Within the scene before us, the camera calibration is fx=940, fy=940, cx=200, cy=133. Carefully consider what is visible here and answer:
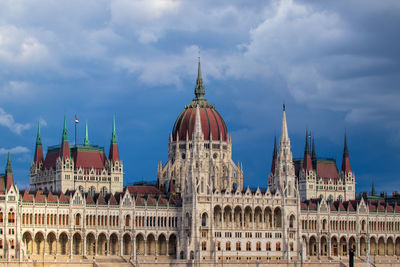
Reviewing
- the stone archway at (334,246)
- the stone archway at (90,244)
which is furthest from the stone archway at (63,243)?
the stone archway at (334,246)

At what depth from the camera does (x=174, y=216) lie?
175 m

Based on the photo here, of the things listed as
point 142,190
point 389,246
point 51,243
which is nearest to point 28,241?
point 51,243

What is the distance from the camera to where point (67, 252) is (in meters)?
163

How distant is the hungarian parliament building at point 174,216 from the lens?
160750 millimetres

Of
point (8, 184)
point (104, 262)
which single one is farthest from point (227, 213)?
point (8, 184)

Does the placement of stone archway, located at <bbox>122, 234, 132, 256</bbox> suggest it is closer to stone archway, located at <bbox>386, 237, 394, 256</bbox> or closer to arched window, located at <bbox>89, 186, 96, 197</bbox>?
arched window, located at <bbox>89, 186, 96, 197</bbox>

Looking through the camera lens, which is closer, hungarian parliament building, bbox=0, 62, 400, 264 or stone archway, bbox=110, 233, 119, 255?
hungarian parliament building, bbox=0, 62, 400, 264

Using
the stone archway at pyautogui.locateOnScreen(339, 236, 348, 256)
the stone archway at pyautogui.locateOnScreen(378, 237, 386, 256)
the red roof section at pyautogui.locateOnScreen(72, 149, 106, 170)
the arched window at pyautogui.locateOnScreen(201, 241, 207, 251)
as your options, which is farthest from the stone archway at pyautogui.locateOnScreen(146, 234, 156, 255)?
the stone archway at pyautogui.locateOnScreen(378, 237, 386, 256)

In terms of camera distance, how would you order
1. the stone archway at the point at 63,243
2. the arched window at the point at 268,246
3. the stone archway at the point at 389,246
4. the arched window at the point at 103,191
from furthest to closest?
the stone archway at the point at 389,246 → the arched window at the point at 103,191 → the arched window at the point at 268,246 → the stone archway at the point at 63,243

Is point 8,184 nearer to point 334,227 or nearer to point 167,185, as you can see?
point 167,185

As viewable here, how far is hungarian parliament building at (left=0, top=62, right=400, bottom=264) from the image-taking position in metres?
161

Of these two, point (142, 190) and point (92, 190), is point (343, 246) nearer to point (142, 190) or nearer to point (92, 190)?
point (142, 190)

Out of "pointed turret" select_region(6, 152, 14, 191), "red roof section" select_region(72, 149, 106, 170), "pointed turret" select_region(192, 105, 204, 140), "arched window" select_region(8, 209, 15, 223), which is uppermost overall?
"pointed turret" select_region(192, 105, 204, 140)

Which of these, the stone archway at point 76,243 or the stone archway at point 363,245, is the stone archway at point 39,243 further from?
the stone archway at point 363,245
